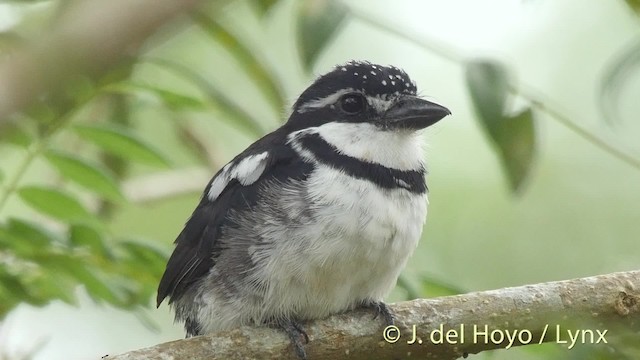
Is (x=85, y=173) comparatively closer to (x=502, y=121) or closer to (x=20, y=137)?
(x=20, y=137)

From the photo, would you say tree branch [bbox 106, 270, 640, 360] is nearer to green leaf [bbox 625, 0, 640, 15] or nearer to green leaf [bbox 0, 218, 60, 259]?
green leaf [bbox 0, 218, 60, 259]

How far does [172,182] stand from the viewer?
4961mm

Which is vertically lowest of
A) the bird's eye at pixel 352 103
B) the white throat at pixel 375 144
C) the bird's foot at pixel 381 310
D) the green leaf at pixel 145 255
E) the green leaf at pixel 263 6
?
the bird's foot at pixel 381 310

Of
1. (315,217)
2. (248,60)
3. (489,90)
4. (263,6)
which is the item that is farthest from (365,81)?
(489,90)

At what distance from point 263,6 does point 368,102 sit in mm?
766

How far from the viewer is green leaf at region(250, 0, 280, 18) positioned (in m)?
3.02

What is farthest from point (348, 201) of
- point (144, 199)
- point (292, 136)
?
point (144, 199)

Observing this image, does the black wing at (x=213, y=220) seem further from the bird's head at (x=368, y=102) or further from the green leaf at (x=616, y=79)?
the green leaf at (x=616, y=79)

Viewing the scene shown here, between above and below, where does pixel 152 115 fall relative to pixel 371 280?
above

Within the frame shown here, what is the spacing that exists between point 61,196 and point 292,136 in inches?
34.3

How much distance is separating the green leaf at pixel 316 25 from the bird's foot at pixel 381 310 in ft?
2.63

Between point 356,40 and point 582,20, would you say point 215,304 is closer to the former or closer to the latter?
point 356,40

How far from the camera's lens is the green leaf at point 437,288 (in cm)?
325

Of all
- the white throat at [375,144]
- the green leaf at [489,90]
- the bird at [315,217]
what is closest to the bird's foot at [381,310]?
the bird at [315,217]
